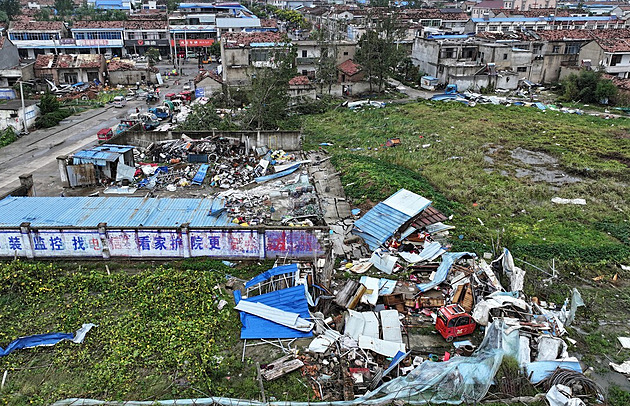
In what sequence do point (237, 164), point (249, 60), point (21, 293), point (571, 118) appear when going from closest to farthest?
1. point (21, 293)
2. point (237, 164)
3. point (571, 118)
4. point (249, 60)

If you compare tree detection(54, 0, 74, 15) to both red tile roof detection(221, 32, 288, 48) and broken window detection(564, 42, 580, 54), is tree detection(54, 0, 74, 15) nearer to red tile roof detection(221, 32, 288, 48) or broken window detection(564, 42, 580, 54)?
red tile roof detection(221, 32, 288, 48)

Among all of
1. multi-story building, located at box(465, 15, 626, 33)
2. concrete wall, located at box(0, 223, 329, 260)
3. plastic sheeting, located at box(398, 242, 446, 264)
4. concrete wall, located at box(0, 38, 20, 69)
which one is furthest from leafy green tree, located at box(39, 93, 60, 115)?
multi-story building, located at box(465, 15, 626, 33)

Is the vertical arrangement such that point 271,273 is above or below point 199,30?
below

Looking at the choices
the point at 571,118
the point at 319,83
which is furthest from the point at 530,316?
the point at 319,83

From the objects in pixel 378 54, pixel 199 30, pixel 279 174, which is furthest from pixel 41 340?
pixel 199 30

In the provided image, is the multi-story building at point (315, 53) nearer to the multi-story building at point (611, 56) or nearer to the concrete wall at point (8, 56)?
the multi-story building at point (611, 56)

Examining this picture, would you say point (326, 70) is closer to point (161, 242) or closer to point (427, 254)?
point (427, 254)

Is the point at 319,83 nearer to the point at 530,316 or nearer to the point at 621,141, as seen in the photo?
the point at 621,141
